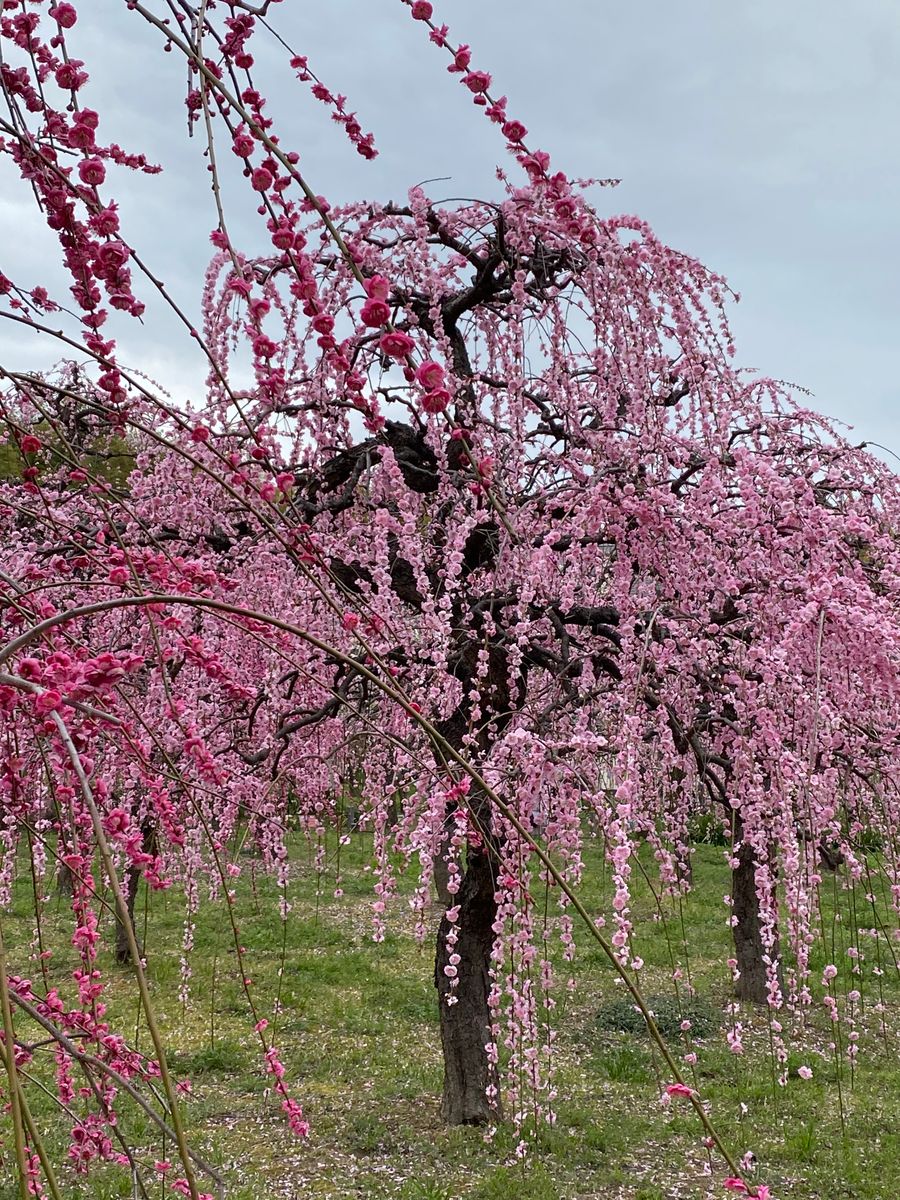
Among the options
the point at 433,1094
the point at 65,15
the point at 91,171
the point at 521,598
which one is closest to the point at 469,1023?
the point at 433,1094

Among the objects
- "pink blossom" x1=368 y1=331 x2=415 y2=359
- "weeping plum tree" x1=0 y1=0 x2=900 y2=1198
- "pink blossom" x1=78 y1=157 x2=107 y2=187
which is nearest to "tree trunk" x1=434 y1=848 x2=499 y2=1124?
"weeping plum tree" x1=0 y1=0 x2=900 y2=1198

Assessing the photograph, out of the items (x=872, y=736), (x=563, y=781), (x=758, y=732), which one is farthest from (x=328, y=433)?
(x=872, y=736)

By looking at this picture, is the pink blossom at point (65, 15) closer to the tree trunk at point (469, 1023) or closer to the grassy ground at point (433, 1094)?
the grassy ground at point (433, 1094)

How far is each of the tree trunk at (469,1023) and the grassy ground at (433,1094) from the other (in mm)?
195

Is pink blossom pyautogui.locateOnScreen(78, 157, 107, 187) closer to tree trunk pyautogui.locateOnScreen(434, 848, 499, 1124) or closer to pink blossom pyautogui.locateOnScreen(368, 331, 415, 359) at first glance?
pink blossom pyautogui.locateOnScreen(368, 331, 415, 359)

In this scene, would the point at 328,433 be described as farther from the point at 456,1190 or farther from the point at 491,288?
the point at 456,1190

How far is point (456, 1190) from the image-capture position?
464 cm

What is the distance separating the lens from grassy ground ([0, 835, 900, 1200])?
4754mm

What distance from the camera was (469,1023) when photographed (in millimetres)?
5492

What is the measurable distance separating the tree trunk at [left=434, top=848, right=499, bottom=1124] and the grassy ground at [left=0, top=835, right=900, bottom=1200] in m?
0.19

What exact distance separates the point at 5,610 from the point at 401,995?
6398mm

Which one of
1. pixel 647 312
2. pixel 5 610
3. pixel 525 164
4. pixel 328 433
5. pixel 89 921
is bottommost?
pixel 89 921

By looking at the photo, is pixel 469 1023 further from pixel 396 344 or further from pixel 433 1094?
pixel 396 344

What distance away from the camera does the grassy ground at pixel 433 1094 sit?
4.75m
